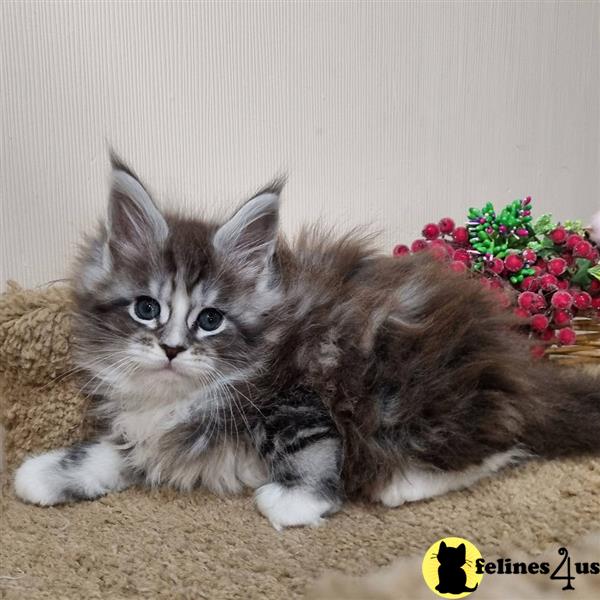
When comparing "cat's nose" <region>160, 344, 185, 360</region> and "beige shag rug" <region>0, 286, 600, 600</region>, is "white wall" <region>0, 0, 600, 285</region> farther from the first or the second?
"beige shag rug" <region>0, 286, 600, 600</region>

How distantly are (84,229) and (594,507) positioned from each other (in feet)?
4.65

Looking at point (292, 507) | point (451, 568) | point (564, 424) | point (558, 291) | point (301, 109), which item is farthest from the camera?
point (301, 109)

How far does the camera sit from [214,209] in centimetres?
184

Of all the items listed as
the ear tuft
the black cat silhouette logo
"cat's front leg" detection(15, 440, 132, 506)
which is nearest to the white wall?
the ear tuft

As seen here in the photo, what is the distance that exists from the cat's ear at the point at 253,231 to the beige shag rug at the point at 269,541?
493mm

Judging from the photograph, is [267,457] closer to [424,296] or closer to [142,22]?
[424,296]

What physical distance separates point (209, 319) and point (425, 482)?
514mm

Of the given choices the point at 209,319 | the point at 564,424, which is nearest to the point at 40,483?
the point at 209,319

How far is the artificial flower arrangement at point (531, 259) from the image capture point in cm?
160

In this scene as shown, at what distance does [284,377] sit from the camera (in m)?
1.24

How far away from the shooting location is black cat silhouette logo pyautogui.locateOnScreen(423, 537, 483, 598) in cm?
100

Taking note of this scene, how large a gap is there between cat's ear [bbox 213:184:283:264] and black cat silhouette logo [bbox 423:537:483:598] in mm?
635

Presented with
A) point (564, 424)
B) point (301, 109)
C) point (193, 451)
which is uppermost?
point (301, 109)

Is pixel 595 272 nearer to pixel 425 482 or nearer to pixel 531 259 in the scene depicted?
pixel 531 259
